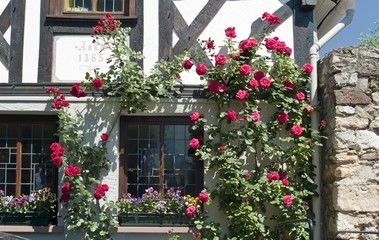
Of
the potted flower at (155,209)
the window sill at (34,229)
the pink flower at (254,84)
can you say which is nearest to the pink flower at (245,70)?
the pink flower at (254,84)

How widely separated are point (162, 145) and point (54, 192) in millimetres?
1433

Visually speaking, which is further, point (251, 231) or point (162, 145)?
point (162, 145)

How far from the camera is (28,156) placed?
8.72m

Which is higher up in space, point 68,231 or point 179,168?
point 179,168

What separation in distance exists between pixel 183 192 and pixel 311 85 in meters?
2.02

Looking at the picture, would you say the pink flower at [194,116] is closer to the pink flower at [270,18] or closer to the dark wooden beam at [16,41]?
the pink flower at [270,18]

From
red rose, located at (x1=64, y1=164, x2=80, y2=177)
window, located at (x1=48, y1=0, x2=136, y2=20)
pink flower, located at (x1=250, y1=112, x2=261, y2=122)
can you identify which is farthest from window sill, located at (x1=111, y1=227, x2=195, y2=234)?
window, located at (x1=48, y1=0, x2=136, y2=20)

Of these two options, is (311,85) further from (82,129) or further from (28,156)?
(28,156)

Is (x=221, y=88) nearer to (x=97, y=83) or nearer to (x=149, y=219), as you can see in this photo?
(x=97, y=83)

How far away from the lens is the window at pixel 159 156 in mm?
8633

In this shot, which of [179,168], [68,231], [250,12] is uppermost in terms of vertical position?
[250,12]

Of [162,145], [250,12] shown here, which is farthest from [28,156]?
[250,12]

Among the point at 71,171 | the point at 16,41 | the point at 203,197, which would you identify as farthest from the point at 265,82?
the point at 16,41

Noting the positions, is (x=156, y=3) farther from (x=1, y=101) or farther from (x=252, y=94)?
(x=1, y=101)
